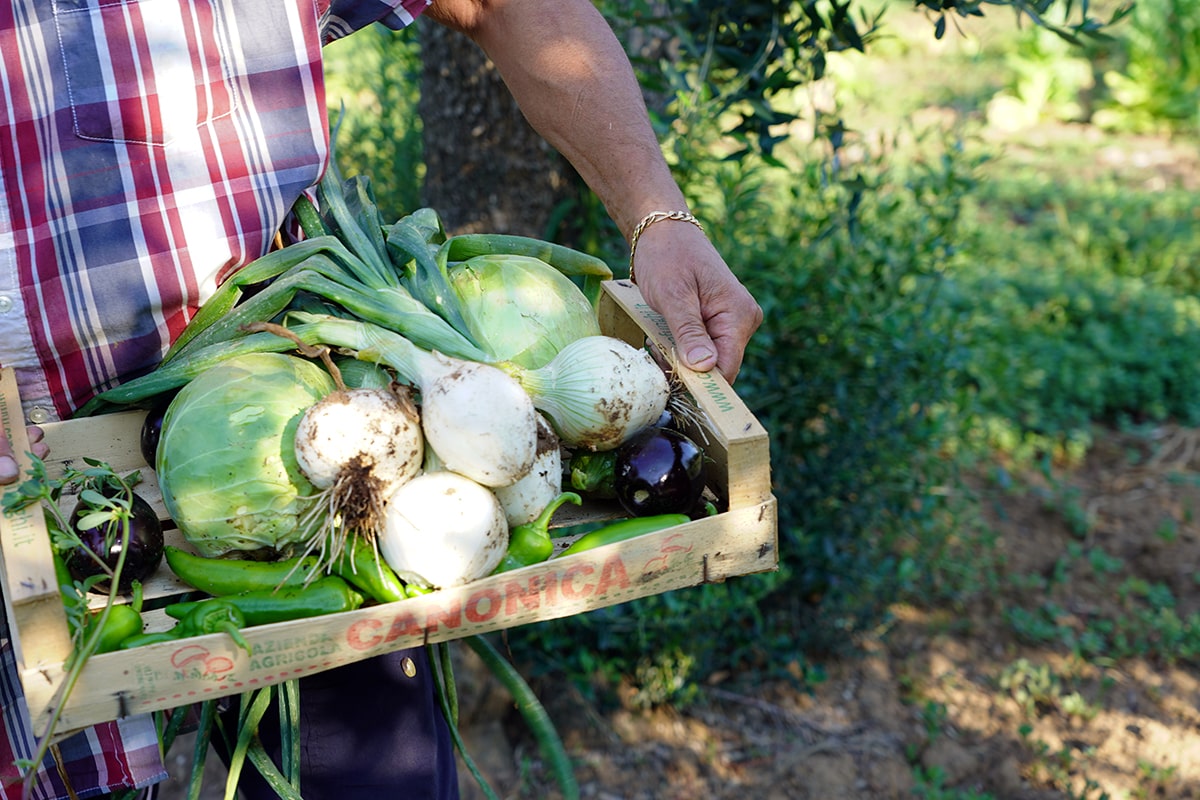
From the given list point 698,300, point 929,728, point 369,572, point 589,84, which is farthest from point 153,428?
point 929,728

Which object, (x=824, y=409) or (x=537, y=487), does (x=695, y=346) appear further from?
(x=824, y=409)

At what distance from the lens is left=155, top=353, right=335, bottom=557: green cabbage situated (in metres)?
1.64

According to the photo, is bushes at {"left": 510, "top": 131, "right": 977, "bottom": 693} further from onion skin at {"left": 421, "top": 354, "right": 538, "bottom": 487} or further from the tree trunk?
onion skin at {"left": 421, "top": 354, "right": 538, "bottom": 487}

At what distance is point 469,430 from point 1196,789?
9.42 feet

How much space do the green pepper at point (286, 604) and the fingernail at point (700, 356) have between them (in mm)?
709

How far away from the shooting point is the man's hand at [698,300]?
1.93 m

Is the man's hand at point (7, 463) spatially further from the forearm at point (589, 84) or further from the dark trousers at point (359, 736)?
the forearm at point (589, 84)

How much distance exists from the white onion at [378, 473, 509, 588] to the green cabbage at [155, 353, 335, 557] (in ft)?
0.56

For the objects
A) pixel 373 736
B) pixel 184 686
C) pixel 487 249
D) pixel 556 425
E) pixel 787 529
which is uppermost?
pixel 487 249

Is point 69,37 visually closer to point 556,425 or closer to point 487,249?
point 487,249

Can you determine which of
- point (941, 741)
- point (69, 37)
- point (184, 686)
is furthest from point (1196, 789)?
point (69, 37)

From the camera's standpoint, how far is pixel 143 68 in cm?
180

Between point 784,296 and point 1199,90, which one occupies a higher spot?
point 784,296

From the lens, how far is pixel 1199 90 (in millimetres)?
7773
